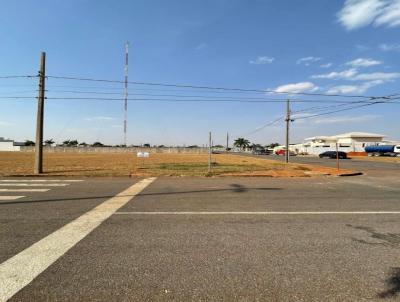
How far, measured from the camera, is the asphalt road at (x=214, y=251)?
11.9 feet

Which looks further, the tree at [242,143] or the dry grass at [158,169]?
the tree at [242,143]

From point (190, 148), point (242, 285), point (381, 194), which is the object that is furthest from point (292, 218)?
point (190, 148)

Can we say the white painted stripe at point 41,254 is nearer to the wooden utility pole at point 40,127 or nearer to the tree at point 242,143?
the wooden utility pole at point 40,127

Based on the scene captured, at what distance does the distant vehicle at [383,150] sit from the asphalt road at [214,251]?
83607 mm

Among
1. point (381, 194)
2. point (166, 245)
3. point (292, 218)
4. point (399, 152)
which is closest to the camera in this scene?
point (166, 245)

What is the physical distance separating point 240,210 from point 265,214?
2.34 ft

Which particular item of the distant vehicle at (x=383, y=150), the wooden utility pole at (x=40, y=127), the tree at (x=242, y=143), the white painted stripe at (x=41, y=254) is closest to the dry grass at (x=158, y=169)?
the wooden utility pole at (x=40, y=127)

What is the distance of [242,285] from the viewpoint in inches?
149

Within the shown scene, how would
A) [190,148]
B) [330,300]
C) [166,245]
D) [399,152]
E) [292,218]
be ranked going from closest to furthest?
1. [330,300]
2. [166,245]
3. [292,218]
4. [399,152]
5. [190,148]

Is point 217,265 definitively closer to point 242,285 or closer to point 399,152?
point 242,285

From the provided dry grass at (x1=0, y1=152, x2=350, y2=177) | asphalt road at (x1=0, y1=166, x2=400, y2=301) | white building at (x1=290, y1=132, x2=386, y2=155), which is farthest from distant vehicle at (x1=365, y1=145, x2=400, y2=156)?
asphalt road at (x1=0, y1=166, x2=400, y2=301)

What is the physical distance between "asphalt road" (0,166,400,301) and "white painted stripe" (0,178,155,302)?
74mm

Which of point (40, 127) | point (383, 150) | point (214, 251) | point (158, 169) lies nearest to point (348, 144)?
point (383, 150)

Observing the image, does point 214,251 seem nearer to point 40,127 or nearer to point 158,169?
point 40,127
